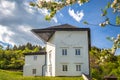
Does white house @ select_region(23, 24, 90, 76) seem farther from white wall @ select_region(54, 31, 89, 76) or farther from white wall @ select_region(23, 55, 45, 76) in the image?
white wall @ select_region(23, 55, 45, 76)

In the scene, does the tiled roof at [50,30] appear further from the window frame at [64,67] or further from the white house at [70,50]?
the window frame at [64,67]

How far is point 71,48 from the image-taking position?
48188 mm

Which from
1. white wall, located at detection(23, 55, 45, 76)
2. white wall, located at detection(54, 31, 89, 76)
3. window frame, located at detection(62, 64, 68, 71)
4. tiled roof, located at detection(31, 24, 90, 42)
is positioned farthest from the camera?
white wall, located at detection(23, 55, 45, 76)

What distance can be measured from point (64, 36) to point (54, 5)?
41.8 meters

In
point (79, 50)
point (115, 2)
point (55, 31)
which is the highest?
point (55, 31)

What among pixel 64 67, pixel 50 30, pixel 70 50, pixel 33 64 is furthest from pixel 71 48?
pixel 33 64

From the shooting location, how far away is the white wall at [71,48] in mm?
47969

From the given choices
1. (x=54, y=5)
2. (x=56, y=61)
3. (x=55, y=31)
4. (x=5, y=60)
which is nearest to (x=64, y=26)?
(x=55, y=31)

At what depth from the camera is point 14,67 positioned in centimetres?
9531

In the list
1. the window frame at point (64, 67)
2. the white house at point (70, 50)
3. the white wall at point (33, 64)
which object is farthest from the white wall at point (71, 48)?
the white wall at point (33, 64)

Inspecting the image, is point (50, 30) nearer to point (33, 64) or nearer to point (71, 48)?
point (71, 48)

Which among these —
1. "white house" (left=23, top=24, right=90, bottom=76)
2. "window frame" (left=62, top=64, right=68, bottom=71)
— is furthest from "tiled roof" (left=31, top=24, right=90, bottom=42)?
"window frame" (left=62, top=64, right=68, bottom=71)

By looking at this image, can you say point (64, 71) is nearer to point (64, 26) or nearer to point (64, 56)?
point (64, 56)

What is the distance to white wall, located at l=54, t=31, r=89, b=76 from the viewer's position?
48.0 meters
